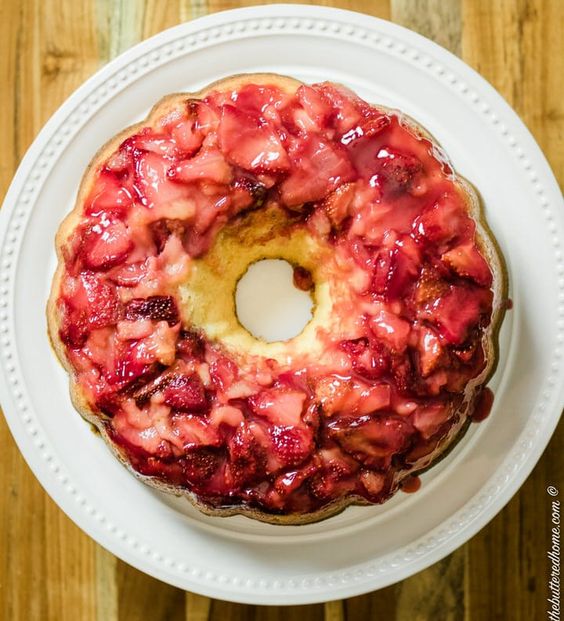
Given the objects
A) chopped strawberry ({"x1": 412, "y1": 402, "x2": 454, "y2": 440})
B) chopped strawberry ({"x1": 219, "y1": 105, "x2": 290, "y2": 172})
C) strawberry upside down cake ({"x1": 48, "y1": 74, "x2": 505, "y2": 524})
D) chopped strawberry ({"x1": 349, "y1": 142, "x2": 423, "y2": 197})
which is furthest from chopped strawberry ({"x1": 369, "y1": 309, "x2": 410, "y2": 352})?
chopped strawberry ({"x1": 219, "y1": 105, "x2": 290, "y2": 172})

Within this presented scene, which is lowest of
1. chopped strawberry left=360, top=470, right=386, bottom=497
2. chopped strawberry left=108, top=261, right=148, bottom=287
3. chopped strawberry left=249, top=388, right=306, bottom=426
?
chopped strawberry left=360, top=470, right=386, bottom=497

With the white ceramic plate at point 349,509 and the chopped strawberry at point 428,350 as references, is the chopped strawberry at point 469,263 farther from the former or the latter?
the white ceramic plate at point 349,509

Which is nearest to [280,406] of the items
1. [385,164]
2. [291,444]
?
[291,444]

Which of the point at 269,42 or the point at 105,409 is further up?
the point at 269,42

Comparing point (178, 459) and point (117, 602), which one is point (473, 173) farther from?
point (117, 602)

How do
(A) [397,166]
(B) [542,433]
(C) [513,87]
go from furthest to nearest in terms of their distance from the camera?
(C) [513,87]
(B) [542,433]
(A) [397,166]

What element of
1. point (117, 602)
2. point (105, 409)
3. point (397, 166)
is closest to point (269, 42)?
point (397, 166)

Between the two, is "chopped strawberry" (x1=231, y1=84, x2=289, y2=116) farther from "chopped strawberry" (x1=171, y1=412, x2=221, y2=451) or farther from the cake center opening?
"chopped strawberry" (x1=171, y1=412, x2=221, y2=451)
